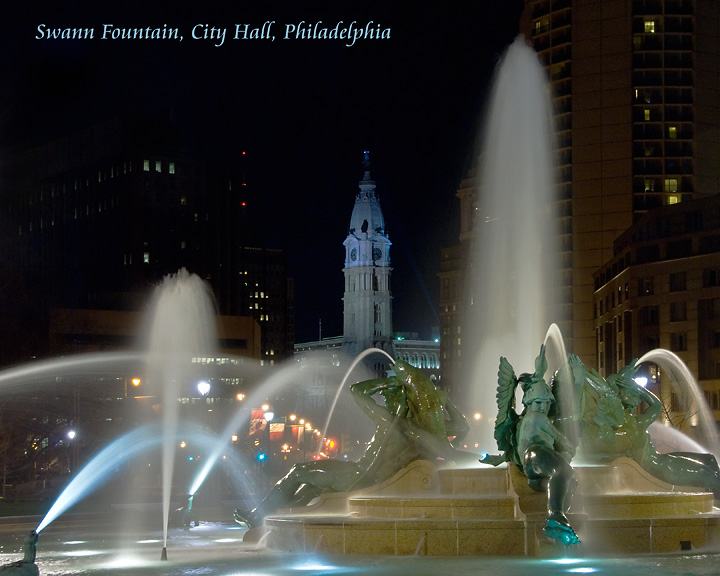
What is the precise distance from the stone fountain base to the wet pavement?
395 mm

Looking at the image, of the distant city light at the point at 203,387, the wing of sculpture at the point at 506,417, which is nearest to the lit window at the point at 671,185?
the distant city light at the point at 203,387

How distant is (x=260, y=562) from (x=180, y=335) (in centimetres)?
6725

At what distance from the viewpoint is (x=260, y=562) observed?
2248cm

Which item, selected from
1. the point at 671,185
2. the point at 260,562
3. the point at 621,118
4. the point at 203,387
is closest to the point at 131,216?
the point at 621,118

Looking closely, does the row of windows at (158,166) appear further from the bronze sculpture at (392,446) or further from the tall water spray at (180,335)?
the bronze sculpture at (392,446)

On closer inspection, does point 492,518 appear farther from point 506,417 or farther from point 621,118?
point 621,118

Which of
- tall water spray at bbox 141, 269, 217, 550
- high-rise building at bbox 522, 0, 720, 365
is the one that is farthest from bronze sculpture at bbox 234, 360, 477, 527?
high-rise building at bbox 522, 0, 720, 365

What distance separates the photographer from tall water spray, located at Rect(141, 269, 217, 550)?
2997 inches

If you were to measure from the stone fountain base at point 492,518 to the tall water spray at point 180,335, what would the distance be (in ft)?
81.6

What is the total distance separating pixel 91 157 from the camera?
14625cm

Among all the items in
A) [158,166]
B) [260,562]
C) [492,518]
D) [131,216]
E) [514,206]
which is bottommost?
[260,562]

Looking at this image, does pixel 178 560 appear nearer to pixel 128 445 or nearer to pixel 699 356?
pixel 128 445

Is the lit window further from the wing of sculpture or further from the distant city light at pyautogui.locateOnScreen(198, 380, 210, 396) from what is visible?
the wing of sculpture

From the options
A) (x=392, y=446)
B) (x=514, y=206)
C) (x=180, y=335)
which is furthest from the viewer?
(x=180, y=335)
